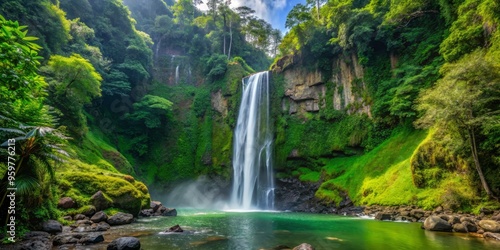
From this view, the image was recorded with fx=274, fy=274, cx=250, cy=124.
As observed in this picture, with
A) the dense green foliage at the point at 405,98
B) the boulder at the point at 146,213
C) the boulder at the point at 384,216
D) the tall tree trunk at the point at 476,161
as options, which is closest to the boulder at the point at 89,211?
the boulder at the point at 146,213

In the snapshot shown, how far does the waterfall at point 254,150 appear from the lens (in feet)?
94.8

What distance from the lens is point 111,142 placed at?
33500mm

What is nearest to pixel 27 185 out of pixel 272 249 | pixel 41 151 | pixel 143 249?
pixel 41 151

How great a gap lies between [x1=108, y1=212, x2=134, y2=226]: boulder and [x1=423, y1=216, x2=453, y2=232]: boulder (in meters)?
13.9

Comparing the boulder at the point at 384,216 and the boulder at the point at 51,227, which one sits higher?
the boulder at the point at 51,227

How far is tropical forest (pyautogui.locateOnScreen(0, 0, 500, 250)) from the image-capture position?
912 centimetres

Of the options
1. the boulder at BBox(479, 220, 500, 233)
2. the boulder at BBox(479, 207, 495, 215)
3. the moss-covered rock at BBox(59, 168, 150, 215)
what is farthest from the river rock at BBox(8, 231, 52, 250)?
the boulder at BBox(479, 207, 495, 215)

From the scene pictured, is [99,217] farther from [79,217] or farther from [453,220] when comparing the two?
[453,220]

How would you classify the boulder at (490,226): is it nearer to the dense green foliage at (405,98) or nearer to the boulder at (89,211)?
the dense green foliage at (405,98)

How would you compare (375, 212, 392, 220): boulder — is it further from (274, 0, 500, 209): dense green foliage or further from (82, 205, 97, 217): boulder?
(82, 205, 97, 217): boulder

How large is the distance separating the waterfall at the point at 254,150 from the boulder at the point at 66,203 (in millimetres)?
17822

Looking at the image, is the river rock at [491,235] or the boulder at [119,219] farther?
the boulder at [119,219]

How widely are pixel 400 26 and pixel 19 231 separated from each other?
97.0 feet

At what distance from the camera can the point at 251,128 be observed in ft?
106
